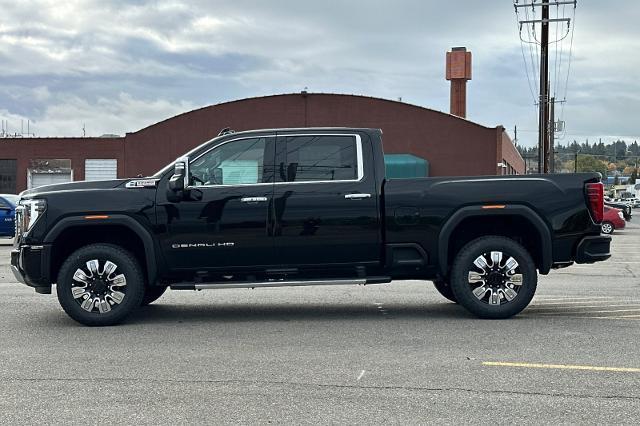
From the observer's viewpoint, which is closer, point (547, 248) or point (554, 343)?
point (554, 343)

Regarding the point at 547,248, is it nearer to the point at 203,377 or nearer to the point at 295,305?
the point at 295,305

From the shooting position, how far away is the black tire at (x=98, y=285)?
8.15 meters

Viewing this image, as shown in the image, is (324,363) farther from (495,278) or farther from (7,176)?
(7,176)

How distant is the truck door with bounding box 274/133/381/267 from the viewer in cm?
816

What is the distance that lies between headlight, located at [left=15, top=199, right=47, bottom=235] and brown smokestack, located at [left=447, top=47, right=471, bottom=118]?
4805 cm

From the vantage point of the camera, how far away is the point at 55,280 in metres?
8.36

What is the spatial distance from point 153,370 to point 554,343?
367 centimetres

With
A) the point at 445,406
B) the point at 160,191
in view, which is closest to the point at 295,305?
the point at 160,191

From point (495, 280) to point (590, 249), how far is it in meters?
1.11

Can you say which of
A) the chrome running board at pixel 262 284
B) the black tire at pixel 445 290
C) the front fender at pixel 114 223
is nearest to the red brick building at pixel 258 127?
the black tire at pixel 445 290

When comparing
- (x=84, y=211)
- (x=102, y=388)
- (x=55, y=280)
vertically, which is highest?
(x=84, y=211)

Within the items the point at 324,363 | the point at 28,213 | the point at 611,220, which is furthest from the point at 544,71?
A: the point at 324,363

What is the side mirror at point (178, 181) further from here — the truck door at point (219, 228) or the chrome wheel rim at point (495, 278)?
the chrome wheel rim at point (495, 278)

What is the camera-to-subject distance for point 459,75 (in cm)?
5419
